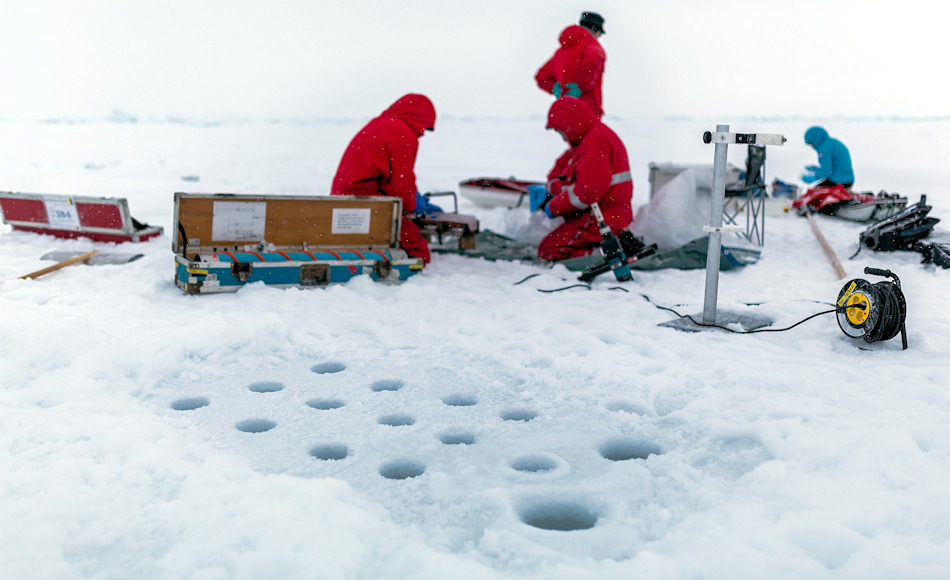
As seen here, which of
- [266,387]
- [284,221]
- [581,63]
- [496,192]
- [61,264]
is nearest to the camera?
[266,387]

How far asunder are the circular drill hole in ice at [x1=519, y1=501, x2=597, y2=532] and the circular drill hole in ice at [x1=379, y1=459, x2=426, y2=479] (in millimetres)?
366

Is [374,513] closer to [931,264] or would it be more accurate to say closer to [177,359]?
[177,359]

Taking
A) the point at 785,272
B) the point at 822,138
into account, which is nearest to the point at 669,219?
the point at 785,272

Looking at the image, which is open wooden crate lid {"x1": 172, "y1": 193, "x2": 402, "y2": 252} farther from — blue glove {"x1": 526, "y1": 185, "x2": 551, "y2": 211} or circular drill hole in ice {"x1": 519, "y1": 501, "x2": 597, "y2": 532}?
circular drill hole in ice {"x1": 519, "y1": 501, "x2": 597, "y2": 532}

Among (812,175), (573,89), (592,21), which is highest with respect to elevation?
(592,21)

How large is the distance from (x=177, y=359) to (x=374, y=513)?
1.52 meters

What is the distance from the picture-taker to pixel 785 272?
16.3 ft

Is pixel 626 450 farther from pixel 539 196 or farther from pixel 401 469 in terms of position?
pixel 539 196

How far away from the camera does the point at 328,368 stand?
300 centimetres

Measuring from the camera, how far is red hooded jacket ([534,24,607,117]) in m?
6.36

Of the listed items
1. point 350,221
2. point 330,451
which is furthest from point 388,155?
point 330,451

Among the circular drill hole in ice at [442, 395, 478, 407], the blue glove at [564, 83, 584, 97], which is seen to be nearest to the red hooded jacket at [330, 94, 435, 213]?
the blue glove at [564, 83, 584, 97]

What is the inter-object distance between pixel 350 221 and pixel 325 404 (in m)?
2.04

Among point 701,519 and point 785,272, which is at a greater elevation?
point 785,272
